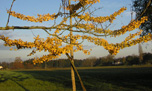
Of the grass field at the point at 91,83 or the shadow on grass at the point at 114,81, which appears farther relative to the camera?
the grass field at the point at 91,83

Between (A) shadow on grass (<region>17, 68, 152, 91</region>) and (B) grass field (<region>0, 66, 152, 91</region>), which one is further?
(B) grass field (<region>0, 66, 152, 91</region>)

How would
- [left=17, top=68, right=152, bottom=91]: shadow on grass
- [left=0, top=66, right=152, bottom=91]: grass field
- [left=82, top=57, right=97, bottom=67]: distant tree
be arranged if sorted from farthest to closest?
[left=82, top=57, right=97, bottom=67]: distant tree
[left=0, top=66, right=152, bottom=91]: grass field
[left=17, top=68, right=152, bottom=91]: shadow on grass

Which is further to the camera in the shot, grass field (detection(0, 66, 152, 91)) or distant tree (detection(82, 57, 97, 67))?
distant tree (detection(82, 57, 97, 67))

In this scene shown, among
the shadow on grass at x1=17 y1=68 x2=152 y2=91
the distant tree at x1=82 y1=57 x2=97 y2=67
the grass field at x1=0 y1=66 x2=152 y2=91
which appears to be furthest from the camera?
the distant tree at x1=82 y1=57 x2=97 y2=67

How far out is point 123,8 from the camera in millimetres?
6344

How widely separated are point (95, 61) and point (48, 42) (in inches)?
4471

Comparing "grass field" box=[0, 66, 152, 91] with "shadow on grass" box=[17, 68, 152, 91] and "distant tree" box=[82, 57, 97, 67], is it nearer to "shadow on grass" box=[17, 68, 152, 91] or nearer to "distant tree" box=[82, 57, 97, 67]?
"shadow on grass" box=[17, 68, 152, 91]

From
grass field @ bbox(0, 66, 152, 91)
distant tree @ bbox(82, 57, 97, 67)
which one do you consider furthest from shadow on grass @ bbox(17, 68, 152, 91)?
distant tree @ bbox(82, 57, 97, 67)

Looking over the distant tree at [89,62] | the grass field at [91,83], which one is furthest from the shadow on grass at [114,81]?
the distant tree at [89,62]

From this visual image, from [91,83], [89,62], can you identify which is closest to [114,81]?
[91,83]

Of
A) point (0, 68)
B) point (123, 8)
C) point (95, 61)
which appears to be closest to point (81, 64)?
point (95, 61)

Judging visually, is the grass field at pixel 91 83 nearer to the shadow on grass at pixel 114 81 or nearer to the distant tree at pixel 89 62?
the shadow on grass at pixel 114 81

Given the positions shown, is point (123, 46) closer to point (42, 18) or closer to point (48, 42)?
point (48, 42)

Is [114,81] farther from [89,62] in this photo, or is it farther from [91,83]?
[89,62]
